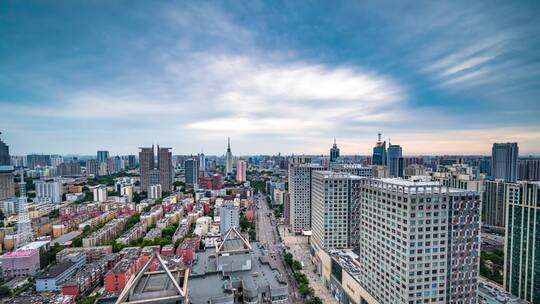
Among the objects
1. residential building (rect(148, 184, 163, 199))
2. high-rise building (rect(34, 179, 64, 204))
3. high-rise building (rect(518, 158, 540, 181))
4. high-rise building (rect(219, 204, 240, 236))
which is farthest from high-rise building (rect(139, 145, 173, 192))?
high-rise building (rect(518, 158, 540, 181))

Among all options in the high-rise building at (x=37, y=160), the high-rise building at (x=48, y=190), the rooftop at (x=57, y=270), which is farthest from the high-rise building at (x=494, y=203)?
the high-rise building at (x=37, y=160)

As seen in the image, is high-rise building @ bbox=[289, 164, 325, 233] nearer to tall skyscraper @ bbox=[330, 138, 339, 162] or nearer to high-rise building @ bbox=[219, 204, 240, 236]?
high-rise building @ bbox=[219, 204, 240, 236]

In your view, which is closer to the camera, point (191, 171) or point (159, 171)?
point (159, 171)

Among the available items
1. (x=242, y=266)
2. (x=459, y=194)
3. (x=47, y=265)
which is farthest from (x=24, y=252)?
(x=459, y=194)

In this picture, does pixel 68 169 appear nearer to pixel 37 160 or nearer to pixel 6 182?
pixel 37 160

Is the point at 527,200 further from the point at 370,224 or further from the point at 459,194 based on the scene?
the point at 370,224

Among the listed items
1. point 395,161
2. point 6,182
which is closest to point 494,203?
point 395,161
